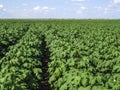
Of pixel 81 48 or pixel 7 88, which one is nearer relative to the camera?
pixel 7 88

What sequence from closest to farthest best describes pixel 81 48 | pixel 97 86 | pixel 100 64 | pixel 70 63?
pixel 97 86 < pixel 70 63 < pixel 100 64 < pixel 81 48

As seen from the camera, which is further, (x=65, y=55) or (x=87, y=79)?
(x=65, y=55)

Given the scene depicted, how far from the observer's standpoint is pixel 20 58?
882 centimetres

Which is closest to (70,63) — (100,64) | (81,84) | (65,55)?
(100,64)

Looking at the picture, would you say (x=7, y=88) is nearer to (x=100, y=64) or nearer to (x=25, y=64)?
(x=25, y=64)

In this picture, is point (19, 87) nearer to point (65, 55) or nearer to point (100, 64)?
point (100, 64)

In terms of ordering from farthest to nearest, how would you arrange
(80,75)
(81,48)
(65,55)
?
(81,48) → (65,55) → (80,75)

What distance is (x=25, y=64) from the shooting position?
834 centimetres

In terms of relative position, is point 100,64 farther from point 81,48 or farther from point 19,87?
point 19,87

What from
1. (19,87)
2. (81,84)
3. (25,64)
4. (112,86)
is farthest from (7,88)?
(25,64)

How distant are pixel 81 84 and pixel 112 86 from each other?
1.87 feet

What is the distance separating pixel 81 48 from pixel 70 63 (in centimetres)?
293

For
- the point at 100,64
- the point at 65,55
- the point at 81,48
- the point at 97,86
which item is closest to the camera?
the point at 97,86

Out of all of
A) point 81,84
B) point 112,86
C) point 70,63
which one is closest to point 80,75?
point 81,84
